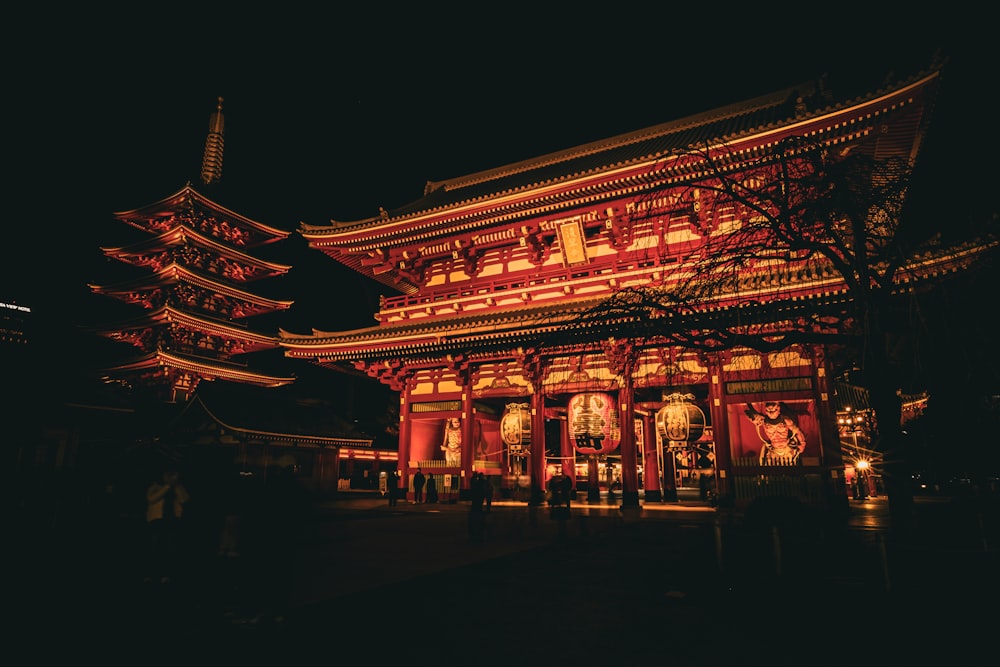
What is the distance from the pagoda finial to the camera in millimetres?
38062

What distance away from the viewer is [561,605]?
580cm

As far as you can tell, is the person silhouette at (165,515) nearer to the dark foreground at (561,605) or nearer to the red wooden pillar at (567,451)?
the dark foreground at (561,605)

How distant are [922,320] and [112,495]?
1793 cm

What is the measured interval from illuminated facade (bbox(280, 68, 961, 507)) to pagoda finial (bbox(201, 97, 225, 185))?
2246 centimetres

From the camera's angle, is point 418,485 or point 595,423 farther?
point 418,485

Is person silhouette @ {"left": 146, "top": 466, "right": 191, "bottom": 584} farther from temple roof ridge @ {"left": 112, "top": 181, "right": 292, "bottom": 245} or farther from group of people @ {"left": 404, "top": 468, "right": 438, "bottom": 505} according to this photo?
temple roof ridge @ {"left": 112, "top": 181, "right": 292, "bottom": 245}

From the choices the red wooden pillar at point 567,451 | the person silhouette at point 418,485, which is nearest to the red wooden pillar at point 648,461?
the red wooden pillar at point 567,451

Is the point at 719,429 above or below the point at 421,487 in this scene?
above

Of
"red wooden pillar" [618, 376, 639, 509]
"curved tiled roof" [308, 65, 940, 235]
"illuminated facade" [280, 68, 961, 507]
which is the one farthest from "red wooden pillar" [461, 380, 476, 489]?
"curved tiled roof" [308, 65, 940, 235]

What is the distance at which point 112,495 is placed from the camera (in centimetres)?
1426

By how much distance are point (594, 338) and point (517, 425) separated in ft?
25.2

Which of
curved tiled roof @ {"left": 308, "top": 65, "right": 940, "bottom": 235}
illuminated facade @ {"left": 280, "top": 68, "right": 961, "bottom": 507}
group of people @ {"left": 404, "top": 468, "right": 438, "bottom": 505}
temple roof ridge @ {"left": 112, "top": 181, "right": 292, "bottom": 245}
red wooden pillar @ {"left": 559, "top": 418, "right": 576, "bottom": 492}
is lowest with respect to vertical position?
group of people @ {"left": 404, "top": 468, "right": 438, "bottom": 505}

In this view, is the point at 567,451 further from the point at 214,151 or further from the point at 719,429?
the point at 214,151

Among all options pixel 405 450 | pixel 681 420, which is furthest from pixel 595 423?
pixel 405 450
